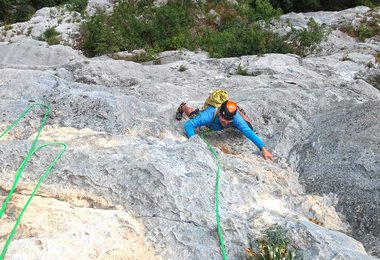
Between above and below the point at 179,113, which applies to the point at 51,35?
below

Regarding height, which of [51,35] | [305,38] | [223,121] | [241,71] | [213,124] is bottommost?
[51,35]

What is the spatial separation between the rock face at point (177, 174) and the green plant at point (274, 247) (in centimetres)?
15

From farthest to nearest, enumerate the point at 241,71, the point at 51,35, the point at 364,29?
the point at 364,29
the point at 51,35
the point at 241,71

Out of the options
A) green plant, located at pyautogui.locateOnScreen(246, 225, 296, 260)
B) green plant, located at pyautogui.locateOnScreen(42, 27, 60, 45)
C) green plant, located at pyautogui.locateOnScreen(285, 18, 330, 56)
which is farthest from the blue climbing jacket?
green plant, located at pyautogui.locateOnScreen(42, 27, 60, 45)

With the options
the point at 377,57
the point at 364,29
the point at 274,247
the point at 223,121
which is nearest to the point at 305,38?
the point at 377,57

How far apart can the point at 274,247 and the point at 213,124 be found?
150 inches

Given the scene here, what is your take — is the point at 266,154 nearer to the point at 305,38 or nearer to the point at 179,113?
the point at 179,113

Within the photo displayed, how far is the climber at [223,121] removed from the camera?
24.7 ft

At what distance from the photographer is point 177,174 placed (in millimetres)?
5484

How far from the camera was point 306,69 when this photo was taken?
13.4 metres

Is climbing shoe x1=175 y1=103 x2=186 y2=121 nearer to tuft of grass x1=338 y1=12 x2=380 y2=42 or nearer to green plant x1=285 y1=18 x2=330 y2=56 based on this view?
green plant x1=285 y1=18 x2=330 y2=56

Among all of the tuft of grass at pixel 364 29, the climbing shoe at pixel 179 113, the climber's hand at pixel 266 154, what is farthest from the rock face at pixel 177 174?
the tuft of grass at pixel 364 29

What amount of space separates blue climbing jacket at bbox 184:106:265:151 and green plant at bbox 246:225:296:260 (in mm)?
2951

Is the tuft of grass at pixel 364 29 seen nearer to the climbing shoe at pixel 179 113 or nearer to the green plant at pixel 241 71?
the green plant at pixel 241 71
